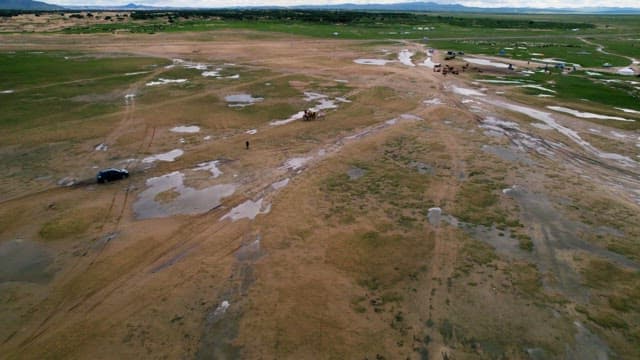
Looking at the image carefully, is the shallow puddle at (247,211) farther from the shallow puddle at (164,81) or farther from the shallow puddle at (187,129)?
the shallow puddle at (164,81)

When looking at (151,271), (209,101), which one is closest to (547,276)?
(151,271)

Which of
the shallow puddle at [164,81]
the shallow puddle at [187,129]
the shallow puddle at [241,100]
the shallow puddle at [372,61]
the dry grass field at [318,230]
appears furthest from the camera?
the shallow puddle at [372,61]

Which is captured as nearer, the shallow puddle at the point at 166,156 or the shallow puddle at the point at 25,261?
the shallow puddle at the point at 25,261

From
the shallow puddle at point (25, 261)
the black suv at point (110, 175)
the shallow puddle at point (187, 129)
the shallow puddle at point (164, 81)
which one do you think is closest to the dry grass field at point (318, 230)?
the shallow puddle at point (25, 261)

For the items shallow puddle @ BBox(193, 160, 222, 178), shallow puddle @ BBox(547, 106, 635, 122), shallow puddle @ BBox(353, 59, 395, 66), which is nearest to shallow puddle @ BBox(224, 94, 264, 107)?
shallow puddle @ BBox(193, 160, 222, 178)

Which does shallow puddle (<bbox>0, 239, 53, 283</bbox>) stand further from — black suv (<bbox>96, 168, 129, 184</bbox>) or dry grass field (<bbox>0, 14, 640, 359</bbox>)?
black suv (<bbox>96, 168, 129, 184</bbox>)

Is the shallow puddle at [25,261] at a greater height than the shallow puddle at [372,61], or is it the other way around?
the shallow puddle at [372,61]

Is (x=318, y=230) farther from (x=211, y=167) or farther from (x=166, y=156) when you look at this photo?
(x=166, y=156)

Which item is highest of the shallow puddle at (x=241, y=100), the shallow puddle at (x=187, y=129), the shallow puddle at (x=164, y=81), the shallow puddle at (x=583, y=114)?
the shallow puddle at (x=164, y=81)
